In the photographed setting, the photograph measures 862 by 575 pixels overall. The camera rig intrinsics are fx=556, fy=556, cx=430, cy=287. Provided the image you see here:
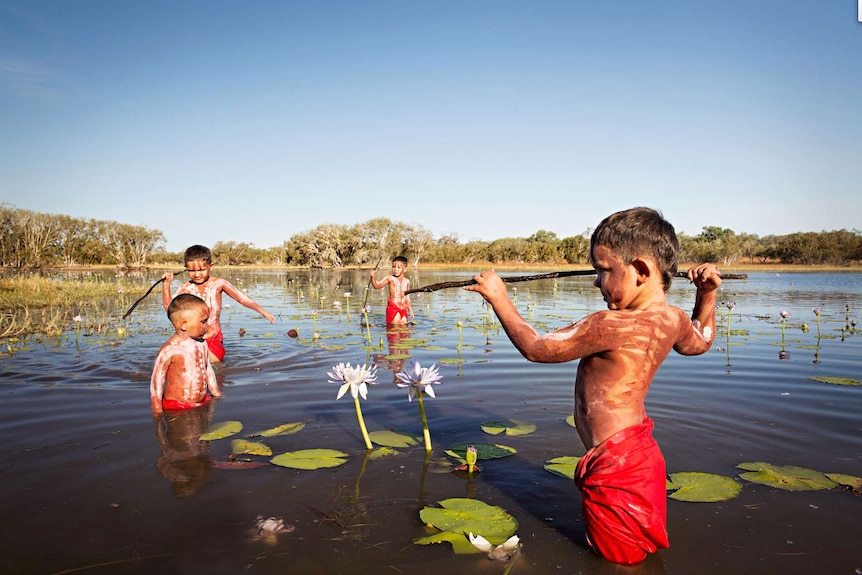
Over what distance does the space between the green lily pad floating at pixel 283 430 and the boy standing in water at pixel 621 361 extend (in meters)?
2.54

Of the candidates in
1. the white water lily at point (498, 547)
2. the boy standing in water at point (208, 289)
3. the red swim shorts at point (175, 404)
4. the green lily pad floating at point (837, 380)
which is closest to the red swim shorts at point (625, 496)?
the white water lily at point (498, 547)

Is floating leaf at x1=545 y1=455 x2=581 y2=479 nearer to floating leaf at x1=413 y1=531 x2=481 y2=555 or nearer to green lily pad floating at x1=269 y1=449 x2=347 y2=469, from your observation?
floating leaf at x1=413 y1=531 x2=481 y2=555

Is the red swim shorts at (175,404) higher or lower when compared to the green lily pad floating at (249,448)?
higher

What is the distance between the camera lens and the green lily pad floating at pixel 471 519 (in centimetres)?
278

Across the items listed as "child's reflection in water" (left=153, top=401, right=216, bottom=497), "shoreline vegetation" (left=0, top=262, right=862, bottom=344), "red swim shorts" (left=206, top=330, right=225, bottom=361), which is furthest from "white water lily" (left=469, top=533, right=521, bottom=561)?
"shoreline vegetation" (left=0, top=262, right=862, bottom=344)

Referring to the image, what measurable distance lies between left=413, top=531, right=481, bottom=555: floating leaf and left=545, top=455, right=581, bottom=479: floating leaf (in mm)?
1048

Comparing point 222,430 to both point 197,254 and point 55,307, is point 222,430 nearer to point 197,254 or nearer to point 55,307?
point 197,254

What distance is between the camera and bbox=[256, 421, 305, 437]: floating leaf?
443cm

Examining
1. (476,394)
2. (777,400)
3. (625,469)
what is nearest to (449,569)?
(625,469)

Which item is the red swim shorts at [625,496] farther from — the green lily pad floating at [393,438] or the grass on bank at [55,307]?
the grass on bank at [55,307]

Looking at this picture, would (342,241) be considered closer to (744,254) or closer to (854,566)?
(744,254)

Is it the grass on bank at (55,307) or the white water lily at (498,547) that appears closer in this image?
the white water lily at (498,547)

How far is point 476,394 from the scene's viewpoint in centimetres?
591

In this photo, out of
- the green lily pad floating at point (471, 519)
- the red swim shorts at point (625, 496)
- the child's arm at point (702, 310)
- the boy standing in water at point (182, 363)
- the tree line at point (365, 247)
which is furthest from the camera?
the tree line at point (365, 247)
